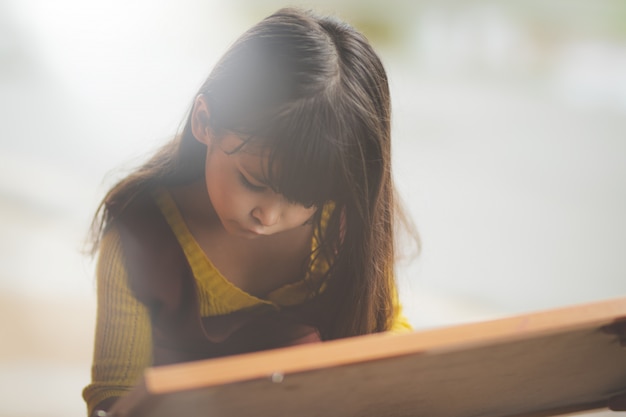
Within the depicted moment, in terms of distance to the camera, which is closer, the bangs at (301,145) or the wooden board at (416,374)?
the wooden board at (416,374)

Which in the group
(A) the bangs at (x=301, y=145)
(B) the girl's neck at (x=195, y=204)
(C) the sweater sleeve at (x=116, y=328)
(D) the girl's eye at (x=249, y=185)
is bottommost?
(C) the sweater sleeve at (x=116, y=328)

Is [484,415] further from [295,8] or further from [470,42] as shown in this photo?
[470,42]

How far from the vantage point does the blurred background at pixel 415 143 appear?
169 cm

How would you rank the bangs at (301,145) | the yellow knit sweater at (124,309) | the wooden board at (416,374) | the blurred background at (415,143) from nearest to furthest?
the wooden board at (416,374) → the bangs at (301,145) → the yellow knit sweater at (124,309) → the blurred background at (415,143)

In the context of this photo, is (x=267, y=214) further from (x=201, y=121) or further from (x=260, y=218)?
(x=201, y=121)

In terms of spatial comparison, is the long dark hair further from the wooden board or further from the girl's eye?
the wooden board

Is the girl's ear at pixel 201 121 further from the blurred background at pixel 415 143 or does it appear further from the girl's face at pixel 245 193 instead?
the blurred background at pixel 415 143

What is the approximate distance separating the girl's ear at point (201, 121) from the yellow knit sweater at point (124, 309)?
0.12 meters

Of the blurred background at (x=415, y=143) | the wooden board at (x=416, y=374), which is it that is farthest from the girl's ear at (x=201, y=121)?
the blurred background at (x=415, y=143)

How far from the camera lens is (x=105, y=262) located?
3.17 feet

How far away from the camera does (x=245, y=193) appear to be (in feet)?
2.90

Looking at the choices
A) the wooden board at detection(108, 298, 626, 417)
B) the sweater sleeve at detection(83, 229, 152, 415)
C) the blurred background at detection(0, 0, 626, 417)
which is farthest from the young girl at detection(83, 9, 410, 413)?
the blurred background at detection(0, 0, 626, 417)

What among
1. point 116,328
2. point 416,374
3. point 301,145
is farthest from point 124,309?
point 416,374

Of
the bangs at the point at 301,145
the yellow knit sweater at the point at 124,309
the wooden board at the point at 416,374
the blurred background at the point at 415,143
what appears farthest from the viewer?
the blurred background at the point at 415,143
